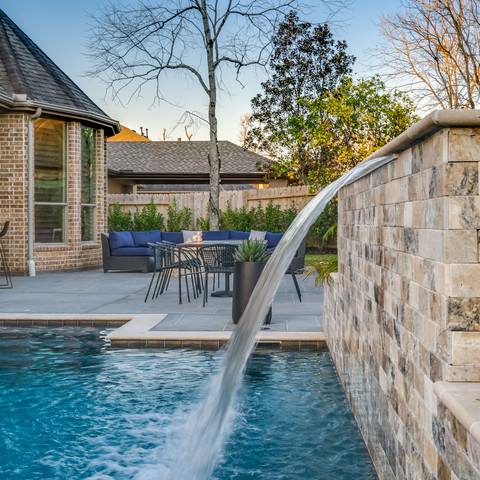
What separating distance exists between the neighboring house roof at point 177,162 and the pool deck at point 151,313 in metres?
11.8

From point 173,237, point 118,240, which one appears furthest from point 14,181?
point 173,237

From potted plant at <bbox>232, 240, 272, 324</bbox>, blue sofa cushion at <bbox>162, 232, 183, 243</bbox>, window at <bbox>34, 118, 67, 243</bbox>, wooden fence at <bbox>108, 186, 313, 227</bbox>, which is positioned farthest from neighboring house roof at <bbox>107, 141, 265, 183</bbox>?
potted plant at <bbox>232, 240, 272, 324</bbox>

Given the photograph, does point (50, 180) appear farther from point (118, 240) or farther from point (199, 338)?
point (199, 338)

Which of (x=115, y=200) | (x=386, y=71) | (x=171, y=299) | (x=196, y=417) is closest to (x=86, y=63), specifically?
(x=115, y=200)

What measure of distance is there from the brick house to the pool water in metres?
6.51

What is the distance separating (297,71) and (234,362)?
18974 millimetres

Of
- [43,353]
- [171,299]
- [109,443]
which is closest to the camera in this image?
[109,443]

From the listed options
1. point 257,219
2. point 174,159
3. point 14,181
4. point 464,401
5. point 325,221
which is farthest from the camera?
point 174,159

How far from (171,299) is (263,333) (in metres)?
2.87

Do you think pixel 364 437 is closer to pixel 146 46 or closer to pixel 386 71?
pixel 386 71

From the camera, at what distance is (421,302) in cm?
188

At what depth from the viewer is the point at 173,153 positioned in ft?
79.3

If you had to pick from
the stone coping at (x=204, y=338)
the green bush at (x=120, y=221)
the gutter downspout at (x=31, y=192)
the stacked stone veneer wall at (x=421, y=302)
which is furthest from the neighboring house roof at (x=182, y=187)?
the stacked stone veneer wall at (x=421, y=302)

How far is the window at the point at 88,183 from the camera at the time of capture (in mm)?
12867
